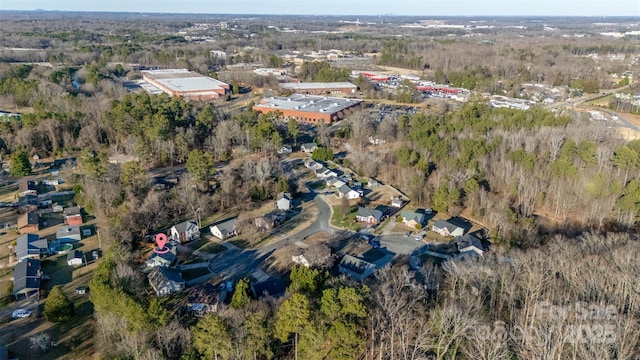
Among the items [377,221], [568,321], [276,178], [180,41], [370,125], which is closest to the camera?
[568,321]

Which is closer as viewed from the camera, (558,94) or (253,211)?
(253,211)

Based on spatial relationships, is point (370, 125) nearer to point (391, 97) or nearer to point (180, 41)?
point (391, 97)

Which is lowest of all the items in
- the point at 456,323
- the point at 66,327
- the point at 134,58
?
the point at 66,327

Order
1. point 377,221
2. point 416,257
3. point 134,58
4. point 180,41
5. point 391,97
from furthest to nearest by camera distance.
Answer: point 180,41 → point 134,58 → point 391,97 → point 377,221 → point 416,257

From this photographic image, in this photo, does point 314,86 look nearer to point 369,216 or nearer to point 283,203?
point 283,203

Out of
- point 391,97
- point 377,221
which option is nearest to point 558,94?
point 391,97

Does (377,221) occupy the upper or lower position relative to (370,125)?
lower

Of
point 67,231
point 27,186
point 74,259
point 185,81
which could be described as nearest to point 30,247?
point 67,231
